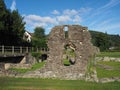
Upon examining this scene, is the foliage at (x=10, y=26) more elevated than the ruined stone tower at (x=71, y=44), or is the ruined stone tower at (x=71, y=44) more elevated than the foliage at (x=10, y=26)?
the foliage at (x=10, y=26)

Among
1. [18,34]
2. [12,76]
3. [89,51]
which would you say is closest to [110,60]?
[18,34]

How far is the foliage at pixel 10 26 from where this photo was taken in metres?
43.1

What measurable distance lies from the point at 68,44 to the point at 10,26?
86.2 ft

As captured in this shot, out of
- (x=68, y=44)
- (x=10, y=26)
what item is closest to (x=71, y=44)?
(x=68, y=44)

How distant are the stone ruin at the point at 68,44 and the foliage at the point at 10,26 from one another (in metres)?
20.9

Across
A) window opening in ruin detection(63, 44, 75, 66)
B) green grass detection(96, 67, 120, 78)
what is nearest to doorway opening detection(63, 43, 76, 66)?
window opening in ruin detection(63, 44, 75, 66)

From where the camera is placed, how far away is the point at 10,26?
4681 cm

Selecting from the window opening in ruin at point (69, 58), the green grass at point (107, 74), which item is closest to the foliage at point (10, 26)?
the window opening in ruin at point (69, 58)

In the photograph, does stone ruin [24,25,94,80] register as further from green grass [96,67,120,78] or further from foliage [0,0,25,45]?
foliage [0,0,25,45]

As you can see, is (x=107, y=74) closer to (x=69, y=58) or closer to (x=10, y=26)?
(x=69, y=58)

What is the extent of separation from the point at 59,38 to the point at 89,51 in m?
3.04

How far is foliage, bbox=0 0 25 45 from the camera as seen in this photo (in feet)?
141

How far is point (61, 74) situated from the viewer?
21594 mm

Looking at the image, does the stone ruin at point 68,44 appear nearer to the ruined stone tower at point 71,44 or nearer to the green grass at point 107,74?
the ruined stone tower at point 71,44
